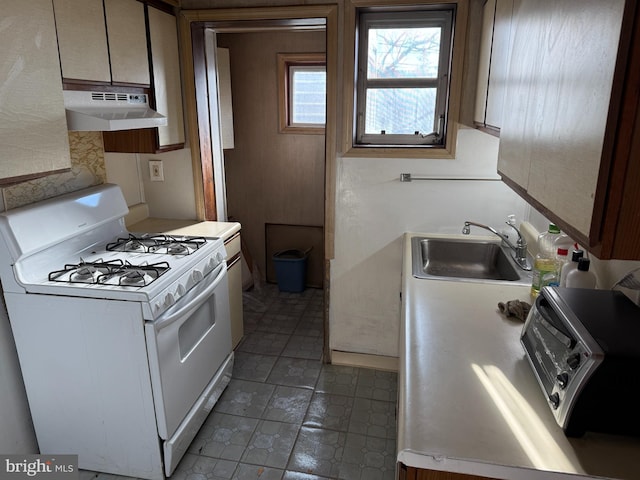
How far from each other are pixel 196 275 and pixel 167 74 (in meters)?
1.18

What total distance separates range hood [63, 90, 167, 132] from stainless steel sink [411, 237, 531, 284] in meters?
1.47

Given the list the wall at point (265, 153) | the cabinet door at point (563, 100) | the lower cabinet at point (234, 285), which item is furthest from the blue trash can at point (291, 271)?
the cabinet door at point (563, 100)

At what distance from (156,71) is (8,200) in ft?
3.26

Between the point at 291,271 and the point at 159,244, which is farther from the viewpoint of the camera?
the point at 291,271

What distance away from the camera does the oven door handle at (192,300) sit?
1.87 m

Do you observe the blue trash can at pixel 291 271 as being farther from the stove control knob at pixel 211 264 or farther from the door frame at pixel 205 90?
the stove control knob at pixel 211 264

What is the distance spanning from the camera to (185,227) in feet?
9.09

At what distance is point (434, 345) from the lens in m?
1.42

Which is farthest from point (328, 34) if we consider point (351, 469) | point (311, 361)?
point (351, 469)

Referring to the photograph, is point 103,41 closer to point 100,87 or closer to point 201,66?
point 100,87

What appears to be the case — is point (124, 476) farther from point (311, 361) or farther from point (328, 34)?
point (328, 34)

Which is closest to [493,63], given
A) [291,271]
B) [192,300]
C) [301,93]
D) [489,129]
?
[489,129]

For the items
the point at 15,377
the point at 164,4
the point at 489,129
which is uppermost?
the point at 164,4

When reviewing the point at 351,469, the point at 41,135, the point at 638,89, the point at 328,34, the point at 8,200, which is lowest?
the point at 351,469
